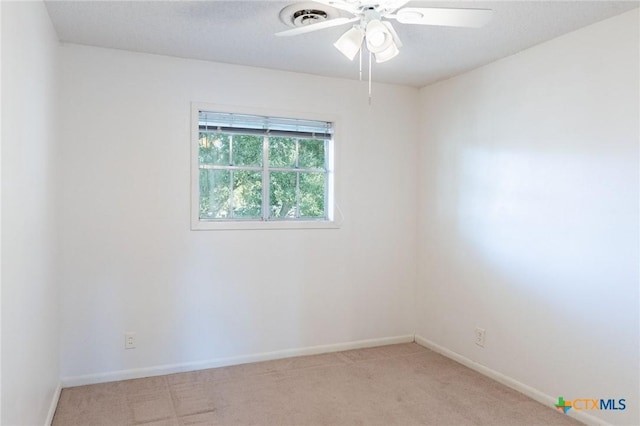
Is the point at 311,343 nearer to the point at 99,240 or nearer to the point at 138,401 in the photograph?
the point at 138,401

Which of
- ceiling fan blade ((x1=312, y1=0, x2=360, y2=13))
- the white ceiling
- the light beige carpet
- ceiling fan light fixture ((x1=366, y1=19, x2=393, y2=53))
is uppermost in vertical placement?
the white ceiling

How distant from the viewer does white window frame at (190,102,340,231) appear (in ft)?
10.9

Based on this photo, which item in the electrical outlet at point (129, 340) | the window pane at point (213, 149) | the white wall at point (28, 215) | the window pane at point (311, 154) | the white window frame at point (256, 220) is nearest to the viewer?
the white wall at point (28, 215)

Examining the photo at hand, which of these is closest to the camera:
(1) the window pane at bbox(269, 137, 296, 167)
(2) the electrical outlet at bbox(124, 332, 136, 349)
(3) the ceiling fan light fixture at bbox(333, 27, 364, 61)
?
(3) the ceiling fan light fixture at bbox(333, 27, 364, 61)

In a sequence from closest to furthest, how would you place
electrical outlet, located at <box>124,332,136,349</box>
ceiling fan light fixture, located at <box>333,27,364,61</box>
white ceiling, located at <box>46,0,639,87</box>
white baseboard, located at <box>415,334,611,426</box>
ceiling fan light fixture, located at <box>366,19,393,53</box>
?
ceiling fan light fixture, located at <box>366,19,393,53</box> < ceiling fan light fixture, located at <box>333,27,364,61</box> < white ceiling, located at <box>46,0,639,87</box> < white baseboard, located at <box>415,334,611,426</box> < electrical outlet, located at <box>124,332,136,349</box>

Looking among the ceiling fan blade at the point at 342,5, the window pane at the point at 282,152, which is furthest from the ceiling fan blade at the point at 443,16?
the window pane at the point at 282,152

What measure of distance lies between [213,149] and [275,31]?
1.10m

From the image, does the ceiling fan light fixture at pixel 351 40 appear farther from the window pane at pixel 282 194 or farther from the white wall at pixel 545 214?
the window pane at pixel 282 194

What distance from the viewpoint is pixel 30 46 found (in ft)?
6.79

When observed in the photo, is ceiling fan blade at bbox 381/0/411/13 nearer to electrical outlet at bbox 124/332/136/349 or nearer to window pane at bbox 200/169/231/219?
window pane at bbox 200/169/231/219

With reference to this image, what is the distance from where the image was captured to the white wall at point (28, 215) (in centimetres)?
165

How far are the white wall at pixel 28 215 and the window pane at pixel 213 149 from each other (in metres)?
1.00

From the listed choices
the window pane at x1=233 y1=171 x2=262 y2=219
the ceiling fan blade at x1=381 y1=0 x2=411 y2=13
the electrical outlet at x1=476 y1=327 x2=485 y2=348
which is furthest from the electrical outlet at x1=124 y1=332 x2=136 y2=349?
the ceiling fan blade at x1=381 y1=0 x2=411 y2=13

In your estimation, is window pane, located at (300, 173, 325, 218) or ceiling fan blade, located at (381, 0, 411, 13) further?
window pane, located at (300, 173, 325, 218)
